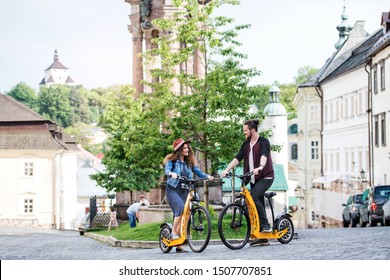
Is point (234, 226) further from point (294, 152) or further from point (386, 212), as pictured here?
point (294, 152)

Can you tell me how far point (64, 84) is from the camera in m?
13.4

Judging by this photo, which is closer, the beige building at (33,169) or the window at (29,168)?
the beige building at (33,169)

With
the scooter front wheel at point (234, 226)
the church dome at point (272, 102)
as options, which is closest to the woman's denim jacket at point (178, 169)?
the scooter front wheel at point (234, 226)

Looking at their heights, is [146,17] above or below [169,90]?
above

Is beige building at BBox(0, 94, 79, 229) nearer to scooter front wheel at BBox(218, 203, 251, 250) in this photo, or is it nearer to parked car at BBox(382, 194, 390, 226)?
parked car at BBox(382, 194, 390, 226)

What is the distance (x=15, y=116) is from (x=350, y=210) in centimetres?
630

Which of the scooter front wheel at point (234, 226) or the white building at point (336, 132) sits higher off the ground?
the white building at point (336, 132)

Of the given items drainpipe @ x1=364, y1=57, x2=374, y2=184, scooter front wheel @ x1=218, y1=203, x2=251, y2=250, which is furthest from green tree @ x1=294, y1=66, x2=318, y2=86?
scooter front wheel @ x1=218, y1=203, x2=251, y2=250

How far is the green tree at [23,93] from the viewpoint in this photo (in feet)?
42.4

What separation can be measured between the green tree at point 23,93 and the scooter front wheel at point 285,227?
380cm

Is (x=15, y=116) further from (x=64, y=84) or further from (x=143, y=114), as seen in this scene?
(x=64, y=84)

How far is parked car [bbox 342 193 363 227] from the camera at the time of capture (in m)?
20.4

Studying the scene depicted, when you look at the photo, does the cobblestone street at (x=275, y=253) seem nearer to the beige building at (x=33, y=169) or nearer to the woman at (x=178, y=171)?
the woman at (x=178, y=171)
